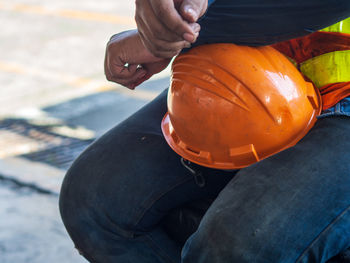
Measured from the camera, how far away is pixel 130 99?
429cm

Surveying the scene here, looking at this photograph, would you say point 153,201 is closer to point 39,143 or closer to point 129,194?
point 129,194

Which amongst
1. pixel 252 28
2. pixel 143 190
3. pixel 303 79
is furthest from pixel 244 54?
pixel 143 190

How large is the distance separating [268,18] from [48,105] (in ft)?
10.6

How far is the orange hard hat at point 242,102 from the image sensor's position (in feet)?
4.36

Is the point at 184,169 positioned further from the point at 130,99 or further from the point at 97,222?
the point at 130,99

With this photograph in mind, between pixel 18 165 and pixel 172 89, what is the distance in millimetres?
2088

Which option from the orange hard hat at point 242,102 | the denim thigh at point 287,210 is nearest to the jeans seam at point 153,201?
the orange hard hat at point 242,102

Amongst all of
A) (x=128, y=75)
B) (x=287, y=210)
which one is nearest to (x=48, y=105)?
(x=128, y=75)

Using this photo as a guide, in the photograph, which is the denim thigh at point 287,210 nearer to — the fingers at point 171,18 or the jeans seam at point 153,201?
the jeans seam at point 153,201

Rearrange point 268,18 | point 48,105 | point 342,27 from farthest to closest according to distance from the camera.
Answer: point 48,105, point 342,27, point 268,18

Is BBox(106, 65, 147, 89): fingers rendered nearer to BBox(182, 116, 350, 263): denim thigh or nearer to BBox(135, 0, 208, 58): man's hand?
BBox(135, 0, 208, 58): man's hand

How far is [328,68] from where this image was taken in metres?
1.41

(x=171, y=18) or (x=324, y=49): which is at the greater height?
(x=171, y=18)

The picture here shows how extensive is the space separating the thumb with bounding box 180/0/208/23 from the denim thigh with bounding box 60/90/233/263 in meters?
0.55
